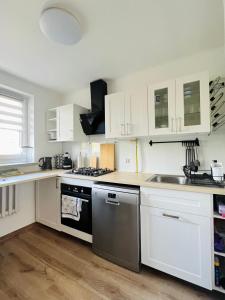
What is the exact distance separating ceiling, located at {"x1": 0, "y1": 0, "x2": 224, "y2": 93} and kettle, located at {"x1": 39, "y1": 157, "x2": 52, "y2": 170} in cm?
132

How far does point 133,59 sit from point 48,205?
7.74ft

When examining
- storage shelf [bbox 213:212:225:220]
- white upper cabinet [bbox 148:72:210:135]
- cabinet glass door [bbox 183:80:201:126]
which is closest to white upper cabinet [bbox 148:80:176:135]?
white upper cabinet [bbox 148:72:210:135]

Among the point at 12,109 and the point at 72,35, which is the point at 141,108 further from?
the point at 12,109

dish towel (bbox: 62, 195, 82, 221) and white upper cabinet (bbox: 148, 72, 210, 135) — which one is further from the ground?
white upper cabinet (bbox: 148, 72, 210, 135)

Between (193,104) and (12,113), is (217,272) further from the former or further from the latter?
(12,113)

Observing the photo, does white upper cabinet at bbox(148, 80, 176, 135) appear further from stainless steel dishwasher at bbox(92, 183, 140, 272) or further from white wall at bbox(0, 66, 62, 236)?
white wall at bbox(0, 66, 62, 236)

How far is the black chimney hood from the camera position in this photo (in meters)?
2.33

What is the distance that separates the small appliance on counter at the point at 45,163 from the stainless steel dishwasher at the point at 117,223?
4.22 ft

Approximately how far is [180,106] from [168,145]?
1.80 feet

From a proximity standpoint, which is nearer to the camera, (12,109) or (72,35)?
(72,35)

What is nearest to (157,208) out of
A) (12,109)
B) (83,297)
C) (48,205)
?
(83,297)

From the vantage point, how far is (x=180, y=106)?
5.32 feet

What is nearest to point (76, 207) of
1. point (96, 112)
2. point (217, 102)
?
point (96, 112)

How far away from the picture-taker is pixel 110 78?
2.40 meters
